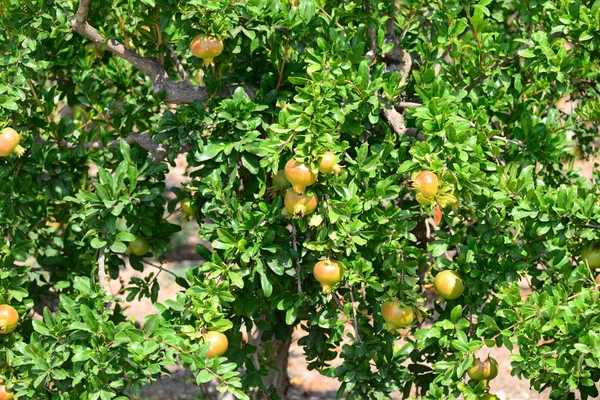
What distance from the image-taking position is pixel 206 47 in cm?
238

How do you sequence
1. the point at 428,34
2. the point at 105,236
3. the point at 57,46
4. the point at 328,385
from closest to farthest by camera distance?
the point at 105,236 → the point at 57,46 → the point at 428,34 → the point at 328,385

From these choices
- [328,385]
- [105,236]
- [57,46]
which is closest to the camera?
[105,236]

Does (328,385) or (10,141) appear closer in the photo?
(10,141)

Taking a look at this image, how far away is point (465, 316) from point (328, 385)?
7.60 feet

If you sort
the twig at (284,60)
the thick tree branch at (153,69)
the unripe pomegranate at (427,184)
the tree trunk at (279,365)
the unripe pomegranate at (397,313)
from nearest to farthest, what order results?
1. the unripe pomegranate at (427,184)
2. the unripe pomegranate at (397,313)
3. the twig at (284,60)
4. the thick tree branch at (153,69)
5. the tree trunk at (279,365)

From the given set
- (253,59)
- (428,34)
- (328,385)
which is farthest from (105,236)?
(328,385)

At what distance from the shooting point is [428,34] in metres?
3.24

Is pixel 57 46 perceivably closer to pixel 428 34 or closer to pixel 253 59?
pixel 253 59

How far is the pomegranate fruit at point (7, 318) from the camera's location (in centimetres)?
256

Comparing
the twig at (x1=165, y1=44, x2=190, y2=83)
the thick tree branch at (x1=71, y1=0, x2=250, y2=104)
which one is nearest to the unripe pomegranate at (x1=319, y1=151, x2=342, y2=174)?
the thick tree branch at (x1=71, y1=0, x2=250, y2=104)

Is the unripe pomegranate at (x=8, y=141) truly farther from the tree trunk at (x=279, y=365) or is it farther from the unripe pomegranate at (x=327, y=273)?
the tree trunk at (x=279, y=365)

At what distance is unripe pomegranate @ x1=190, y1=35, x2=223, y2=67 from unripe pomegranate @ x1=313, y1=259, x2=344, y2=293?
0.68m

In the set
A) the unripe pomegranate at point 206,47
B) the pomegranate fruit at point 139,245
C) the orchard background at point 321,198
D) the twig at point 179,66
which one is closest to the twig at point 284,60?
the orchard background at point 321,198

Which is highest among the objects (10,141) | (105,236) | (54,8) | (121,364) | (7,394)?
(54,8)
